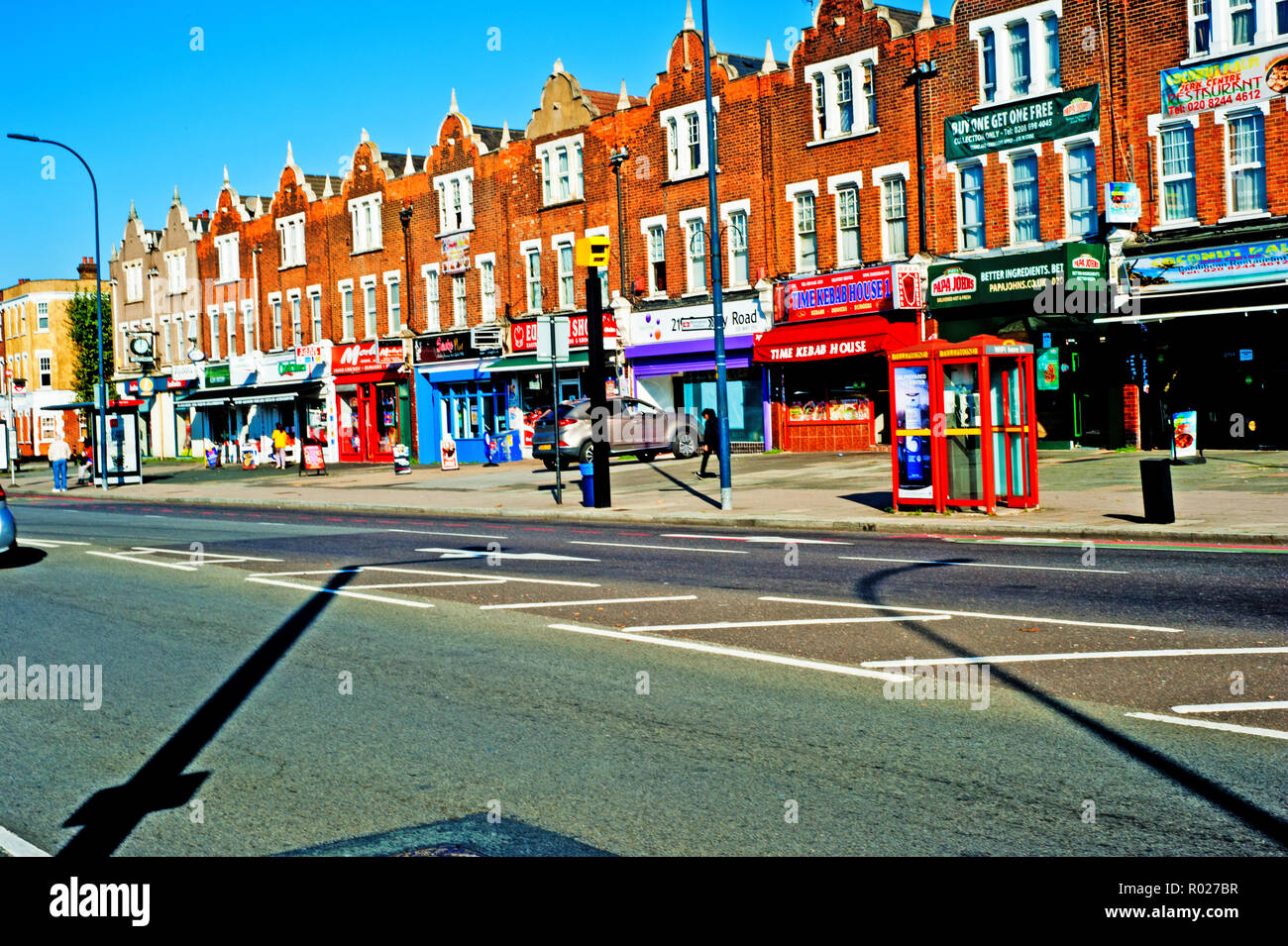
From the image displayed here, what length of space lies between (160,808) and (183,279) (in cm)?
6452

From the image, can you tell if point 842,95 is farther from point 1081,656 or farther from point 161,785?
point 161,785

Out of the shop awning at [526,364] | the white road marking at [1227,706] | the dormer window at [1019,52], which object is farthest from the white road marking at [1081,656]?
the shop awning at [526,364]

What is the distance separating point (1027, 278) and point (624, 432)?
37.5 ft

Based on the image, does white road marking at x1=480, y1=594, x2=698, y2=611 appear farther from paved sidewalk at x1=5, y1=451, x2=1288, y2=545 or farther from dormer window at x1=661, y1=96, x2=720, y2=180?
dormer window at x1=661, y1=96, x2=720, y2=180

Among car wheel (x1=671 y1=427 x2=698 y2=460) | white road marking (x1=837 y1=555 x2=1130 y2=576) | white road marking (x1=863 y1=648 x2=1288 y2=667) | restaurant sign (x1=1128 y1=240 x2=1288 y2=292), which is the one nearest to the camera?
white road marking (x1=863 y1=648 x2=1288 y2=667)

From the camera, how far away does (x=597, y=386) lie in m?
22.3

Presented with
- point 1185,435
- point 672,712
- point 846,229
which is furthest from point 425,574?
point 846,229

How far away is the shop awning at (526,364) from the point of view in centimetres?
4197

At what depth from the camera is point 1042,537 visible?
16.1 metres

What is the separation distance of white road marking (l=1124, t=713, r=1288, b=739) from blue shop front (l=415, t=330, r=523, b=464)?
38.6m

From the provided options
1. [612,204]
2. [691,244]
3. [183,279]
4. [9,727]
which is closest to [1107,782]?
[9,727]

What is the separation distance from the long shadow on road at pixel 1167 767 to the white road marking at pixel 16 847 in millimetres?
4784

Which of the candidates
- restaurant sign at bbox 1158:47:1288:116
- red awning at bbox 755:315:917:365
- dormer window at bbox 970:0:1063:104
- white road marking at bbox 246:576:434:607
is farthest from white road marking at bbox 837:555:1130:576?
dormer window at bbox 970:0:1063:104

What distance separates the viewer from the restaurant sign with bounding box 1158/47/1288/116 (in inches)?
1014
